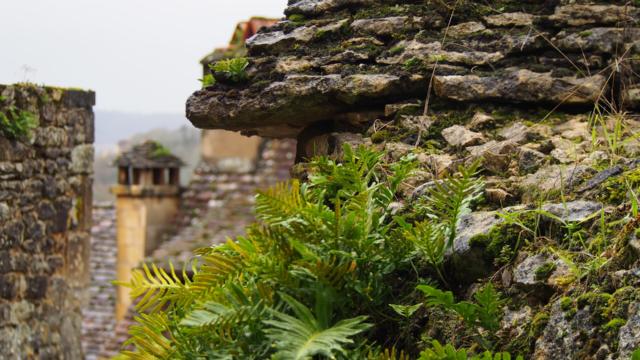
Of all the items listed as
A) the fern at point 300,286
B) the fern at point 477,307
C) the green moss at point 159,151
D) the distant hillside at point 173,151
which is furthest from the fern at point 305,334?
the distant hillside at point 173,151

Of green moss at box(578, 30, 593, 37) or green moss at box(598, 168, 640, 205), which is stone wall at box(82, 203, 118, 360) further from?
green moss at box(598, 168, 640, 205)

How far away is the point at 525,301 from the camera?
7.91 feet

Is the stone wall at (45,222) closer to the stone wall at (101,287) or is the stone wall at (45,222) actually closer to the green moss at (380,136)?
→ the green moss at (380,136)

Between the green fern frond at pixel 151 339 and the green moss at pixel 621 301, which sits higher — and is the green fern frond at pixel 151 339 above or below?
below

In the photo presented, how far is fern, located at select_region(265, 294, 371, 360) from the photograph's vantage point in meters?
2.30

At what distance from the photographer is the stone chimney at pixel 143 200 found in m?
17.8

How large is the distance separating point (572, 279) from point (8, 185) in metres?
5.54

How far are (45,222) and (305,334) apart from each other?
5.68 metres

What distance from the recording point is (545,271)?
2.42m

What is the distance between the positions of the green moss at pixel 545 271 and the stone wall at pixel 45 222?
536 centimetres

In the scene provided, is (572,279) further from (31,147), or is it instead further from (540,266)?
(31,147)

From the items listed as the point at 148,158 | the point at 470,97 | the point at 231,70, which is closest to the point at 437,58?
the point at 470,97

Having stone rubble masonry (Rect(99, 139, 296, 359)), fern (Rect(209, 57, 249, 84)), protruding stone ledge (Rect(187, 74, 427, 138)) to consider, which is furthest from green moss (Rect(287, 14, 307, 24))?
stone rubble masonry (Rect(99, 139, 296, 359))

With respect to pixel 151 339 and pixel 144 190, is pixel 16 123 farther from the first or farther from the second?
Result: pixel 144 190
